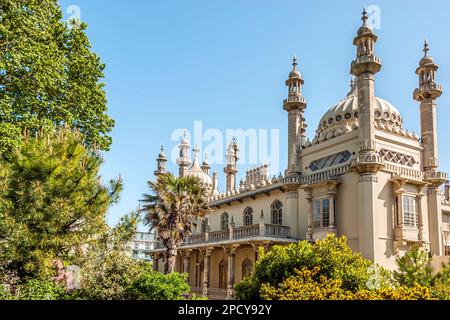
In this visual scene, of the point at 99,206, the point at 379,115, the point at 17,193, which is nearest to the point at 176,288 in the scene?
the point at 99,206

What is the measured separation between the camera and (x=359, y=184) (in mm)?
23547

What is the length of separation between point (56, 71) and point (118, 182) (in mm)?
6571

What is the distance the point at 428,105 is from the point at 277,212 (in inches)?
455

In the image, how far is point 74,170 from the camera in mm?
15812

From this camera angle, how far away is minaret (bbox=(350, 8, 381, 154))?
23.8m

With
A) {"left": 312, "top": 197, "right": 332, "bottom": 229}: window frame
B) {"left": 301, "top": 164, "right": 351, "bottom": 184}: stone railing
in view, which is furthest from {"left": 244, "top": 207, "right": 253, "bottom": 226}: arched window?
{"left": 312, "top": 197, "right": 332, "bottom": 229}: window frame

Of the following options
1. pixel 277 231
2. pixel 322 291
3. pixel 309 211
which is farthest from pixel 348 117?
pixel 322 291

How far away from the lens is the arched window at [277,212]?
96.3 ft

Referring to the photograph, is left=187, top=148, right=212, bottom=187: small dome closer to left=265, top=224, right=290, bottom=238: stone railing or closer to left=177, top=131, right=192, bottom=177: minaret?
left=177, top=131, right=192, bottom=177: minaret

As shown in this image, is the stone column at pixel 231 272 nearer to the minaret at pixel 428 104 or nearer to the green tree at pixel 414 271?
the green tree at pixel 414 271

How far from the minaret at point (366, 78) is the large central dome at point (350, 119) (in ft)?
4.15

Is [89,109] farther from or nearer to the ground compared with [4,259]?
farther from the ground

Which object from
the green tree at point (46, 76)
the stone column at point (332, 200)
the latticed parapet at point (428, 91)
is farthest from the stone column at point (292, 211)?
the green tree at point (46, 76)
